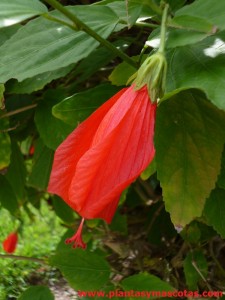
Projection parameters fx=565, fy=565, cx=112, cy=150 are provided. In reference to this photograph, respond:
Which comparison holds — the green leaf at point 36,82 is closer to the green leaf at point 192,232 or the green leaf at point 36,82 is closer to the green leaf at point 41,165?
the green leaf at point 41,165

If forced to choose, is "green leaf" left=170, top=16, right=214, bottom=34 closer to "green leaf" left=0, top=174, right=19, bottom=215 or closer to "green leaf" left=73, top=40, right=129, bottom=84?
"green leaf" left=73, top=40, right=129, bottom=84

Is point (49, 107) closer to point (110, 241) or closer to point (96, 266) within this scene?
point (96, 266)

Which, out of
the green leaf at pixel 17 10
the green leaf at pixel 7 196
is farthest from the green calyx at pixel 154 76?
the green leaf at pixel 7 196

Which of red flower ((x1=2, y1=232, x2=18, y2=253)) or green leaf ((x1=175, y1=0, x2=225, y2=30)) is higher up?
green leaf ((x1=175, y1=0, x2=225, y2=30))

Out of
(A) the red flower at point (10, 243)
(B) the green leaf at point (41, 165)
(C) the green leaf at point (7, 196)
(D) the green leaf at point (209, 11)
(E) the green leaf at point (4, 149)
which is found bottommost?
(A) the red flower at point (10, 243)

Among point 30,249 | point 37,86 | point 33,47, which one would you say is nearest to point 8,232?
point 30,249

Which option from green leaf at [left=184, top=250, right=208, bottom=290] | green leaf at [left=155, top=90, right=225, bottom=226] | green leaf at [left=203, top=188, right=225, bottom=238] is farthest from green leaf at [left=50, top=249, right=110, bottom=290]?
green leaf at [left=155, top=90, right=225, bottom=226]
